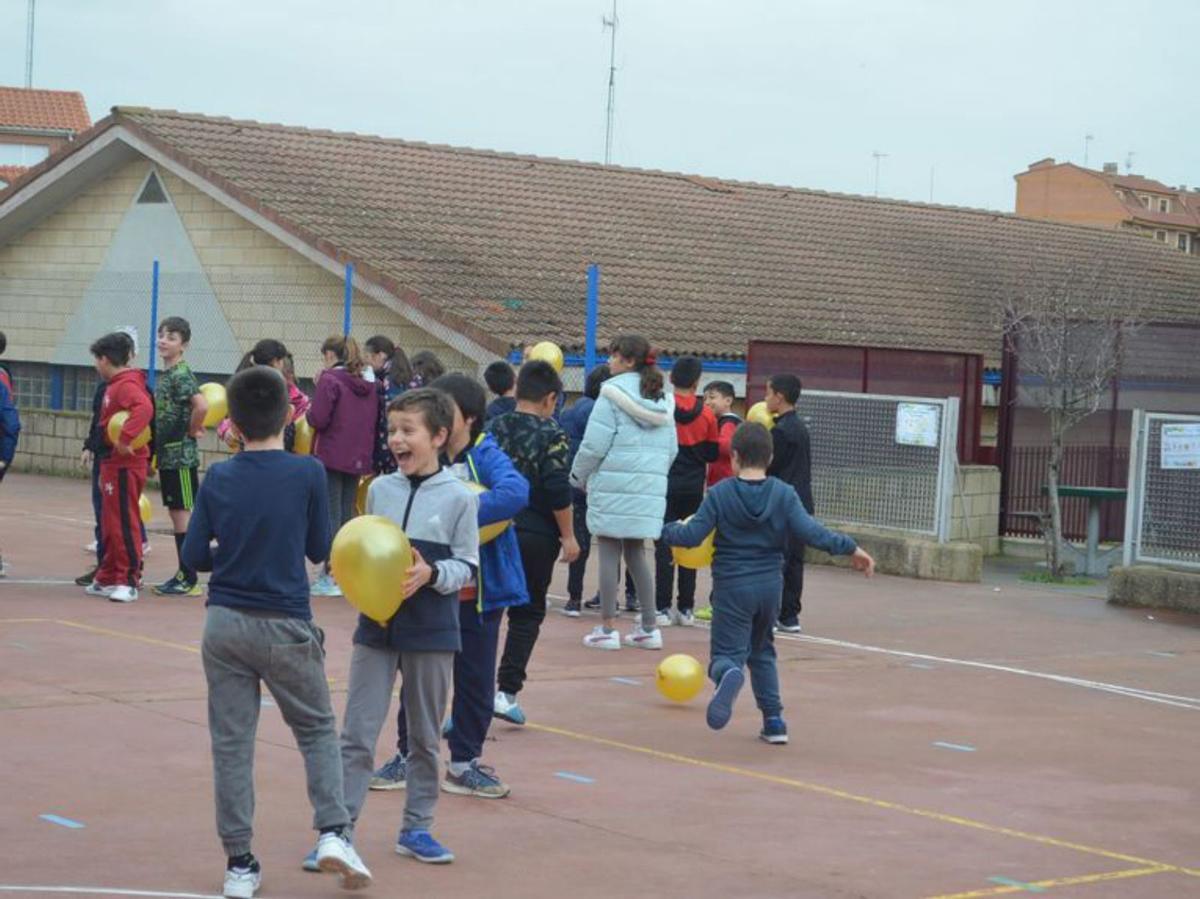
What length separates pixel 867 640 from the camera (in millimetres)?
13031

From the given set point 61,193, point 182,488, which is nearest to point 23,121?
point 61,193

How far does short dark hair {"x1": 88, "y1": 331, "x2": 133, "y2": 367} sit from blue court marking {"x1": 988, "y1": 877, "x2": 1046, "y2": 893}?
7837mm

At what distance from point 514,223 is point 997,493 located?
408 inches

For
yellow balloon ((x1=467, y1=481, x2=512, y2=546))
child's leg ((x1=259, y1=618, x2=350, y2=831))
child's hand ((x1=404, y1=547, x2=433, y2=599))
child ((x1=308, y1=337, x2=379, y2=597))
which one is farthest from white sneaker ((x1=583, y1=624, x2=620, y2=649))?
child's leg ((x1=259, y1=618, x2=350, y2=831))

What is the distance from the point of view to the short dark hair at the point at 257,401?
600 centimetres

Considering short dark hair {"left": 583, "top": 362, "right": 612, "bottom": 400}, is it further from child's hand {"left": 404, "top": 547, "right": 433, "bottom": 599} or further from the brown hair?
child's hand {"left": 404, "top": 547, "right": 433, "bottom": 599}

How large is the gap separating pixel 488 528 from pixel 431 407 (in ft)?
3.29

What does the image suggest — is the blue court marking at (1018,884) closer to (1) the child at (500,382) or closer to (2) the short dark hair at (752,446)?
(2) the short dark hair at (752,446)

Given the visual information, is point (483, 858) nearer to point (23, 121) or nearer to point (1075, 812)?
point (1075, 812)

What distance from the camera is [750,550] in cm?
898

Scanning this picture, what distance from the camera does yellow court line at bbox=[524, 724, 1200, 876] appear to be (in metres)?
7.04

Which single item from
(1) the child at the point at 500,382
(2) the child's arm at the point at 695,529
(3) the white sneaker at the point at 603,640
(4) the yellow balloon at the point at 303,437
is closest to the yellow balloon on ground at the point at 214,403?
A: (4) the yellow balloon at the point at 303,437

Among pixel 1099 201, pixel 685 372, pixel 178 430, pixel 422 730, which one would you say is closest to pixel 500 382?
pixel 685 372

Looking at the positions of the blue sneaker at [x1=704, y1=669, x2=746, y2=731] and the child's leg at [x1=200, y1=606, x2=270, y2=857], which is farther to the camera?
the blue sneaker at [x1=704, y1=669, x2=746, y2=731]
